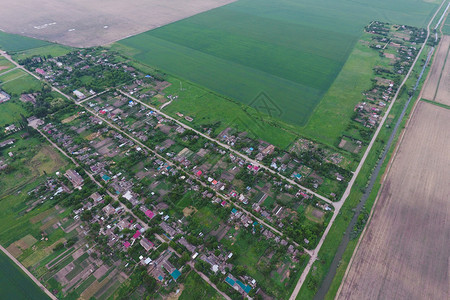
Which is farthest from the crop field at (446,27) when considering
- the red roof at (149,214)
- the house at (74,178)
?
the house at (74,178)

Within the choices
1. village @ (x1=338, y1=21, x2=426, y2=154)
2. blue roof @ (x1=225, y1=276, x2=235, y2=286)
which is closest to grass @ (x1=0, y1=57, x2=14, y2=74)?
blue roof @ (x1=225, y1=276, x2=235, y2=286)

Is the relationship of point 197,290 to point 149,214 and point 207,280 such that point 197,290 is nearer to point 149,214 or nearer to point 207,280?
point 207,280

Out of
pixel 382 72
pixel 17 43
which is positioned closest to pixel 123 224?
pixel 382 72

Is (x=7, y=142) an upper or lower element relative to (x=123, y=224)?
upper

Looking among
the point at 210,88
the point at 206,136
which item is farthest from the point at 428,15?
the point at 206,136

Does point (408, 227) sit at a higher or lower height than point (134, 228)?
higher

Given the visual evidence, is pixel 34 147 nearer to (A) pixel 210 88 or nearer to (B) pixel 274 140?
(A) pixel 210 88
